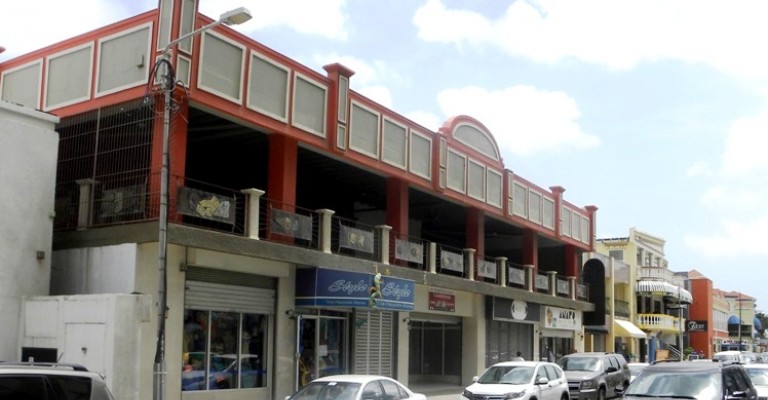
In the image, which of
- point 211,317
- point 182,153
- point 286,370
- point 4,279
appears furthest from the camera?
point 286,370

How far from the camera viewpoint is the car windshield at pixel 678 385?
13.3 meters

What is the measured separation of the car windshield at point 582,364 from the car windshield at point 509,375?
224 inches

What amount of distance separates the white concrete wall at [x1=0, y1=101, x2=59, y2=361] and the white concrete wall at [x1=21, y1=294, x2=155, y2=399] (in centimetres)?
98

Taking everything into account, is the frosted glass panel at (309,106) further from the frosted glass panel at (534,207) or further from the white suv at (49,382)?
the frosted glass panel at (534,207)

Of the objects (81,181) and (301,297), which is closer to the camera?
(81,181)

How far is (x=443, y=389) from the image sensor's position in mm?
29234

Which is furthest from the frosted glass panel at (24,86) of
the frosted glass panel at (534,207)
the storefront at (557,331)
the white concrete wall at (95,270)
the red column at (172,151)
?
the storefront at (557,331)

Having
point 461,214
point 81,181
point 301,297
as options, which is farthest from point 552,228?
point 81,181

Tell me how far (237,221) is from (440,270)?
32.2ft

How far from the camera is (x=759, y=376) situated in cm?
1977

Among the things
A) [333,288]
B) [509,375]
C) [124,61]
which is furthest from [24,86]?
[509,375]

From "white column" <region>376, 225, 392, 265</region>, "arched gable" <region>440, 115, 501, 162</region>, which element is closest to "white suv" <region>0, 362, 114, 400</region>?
"white column" <region>376, 225, 392, 265</region>

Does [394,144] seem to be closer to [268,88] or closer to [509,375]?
[268,88]

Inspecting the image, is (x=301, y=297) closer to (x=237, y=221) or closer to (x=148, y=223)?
(x=237, y=221)
